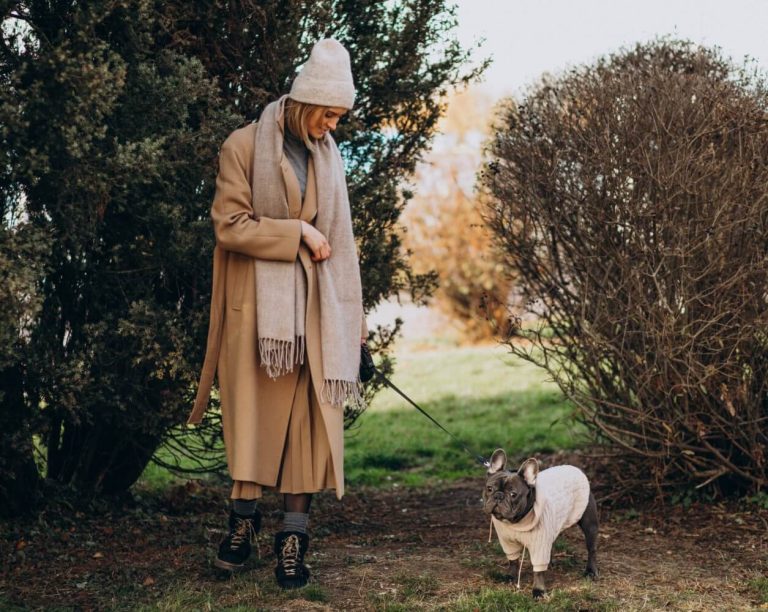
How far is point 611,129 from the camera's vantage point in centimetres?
563

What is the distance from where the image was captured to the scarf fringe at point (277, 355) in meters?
4.41

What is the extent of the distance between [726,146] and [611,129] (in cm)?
60

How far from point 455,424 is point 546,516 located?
5.25 metres

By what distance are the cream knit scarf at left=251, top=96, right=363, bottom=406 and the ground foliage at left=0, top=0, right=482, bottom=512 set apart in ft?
1.96

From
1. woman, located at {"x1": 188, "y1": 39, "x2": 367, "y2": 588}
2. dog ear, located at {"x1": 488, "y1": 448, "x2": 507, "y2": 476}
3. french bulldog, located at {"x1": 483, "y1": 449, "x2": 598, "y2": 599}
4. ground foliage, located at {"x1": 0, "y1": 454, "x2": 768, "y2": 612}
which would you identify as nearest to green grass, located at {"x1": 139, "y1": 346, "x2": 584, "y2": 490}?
ground foliage, located at {"x1": 0, "y1": 454, "x2": 768, "y2": 612}

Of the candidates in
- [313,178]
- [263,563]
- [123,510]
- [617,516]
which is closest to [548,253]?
[617,516]

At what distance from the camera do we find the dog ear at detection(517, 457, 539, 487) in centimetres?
429

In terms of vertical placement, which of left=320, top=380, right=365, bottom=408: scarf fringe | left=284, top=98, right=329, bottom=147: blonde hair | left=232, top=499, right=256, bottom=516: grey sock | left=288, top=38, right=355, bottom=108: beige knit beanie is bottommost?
left=232, top=499, right=256, bottom=516: grey sock

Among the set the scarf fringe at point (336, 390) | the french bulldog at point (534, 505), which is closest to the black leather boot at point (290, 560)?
the scarf fringe at point (336, 390)

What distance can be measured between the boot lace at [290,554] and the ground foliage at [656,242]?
181 centimetres

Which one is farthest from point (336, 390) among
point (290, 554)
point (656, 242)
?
point (656, 242)

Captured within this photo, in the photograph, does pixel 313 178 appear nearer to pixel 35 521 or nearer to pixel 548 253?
pixel 548 253

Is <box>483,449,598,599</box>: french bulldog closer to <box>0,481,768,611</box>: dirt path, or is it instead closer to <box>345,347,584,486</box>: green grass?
<box>0,481,768,611</box>: dirt path

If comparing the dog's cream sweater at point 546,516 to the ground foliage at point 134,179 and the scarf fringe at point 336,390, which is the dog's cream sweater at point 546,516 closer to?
the scarf fringe at point 336,390
